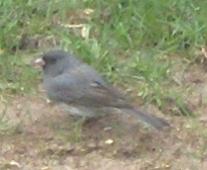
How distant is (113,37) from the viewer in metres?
7.46

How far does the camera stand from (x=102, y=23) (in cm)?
766

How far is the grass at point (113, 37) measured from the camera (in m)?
7.09

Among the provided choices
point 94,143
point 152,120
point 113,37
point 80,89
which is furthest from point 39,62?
point 152,120

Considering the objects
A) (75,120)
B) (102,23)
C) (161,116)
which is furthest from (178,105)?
(102,23)

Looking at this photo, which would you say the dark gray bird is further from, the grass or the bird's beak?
the grass

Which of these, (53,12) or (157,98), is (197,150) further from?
(53,12)

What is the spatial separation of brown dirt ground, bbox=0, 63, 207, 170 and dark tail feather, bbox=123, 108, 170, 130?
0.29ft

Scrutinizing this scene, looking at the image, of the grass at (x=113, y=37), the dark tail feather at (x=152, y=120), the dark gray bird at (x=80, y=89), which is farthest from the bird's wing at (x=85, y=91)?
the grass at (x=113, y=37)

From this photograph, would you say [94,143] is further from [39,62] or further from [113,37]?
[113,37]

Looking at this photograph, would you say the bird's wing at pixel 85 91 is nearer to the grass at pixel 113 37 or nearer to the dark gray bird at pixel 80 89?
the dark gray bird at pixel 80 89

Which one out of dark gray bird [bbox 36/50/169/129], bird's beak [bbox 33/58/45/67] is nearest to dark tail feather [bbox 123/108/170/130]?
dark gray bird [bbox 36/50/169/129]

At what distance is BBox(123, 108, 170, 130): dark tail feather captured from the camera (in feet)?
21.2

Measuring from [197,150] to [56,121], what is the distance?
2.89 ft

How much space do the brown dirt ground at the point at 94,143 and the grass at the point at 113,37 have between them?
Result: 0.81 ft
